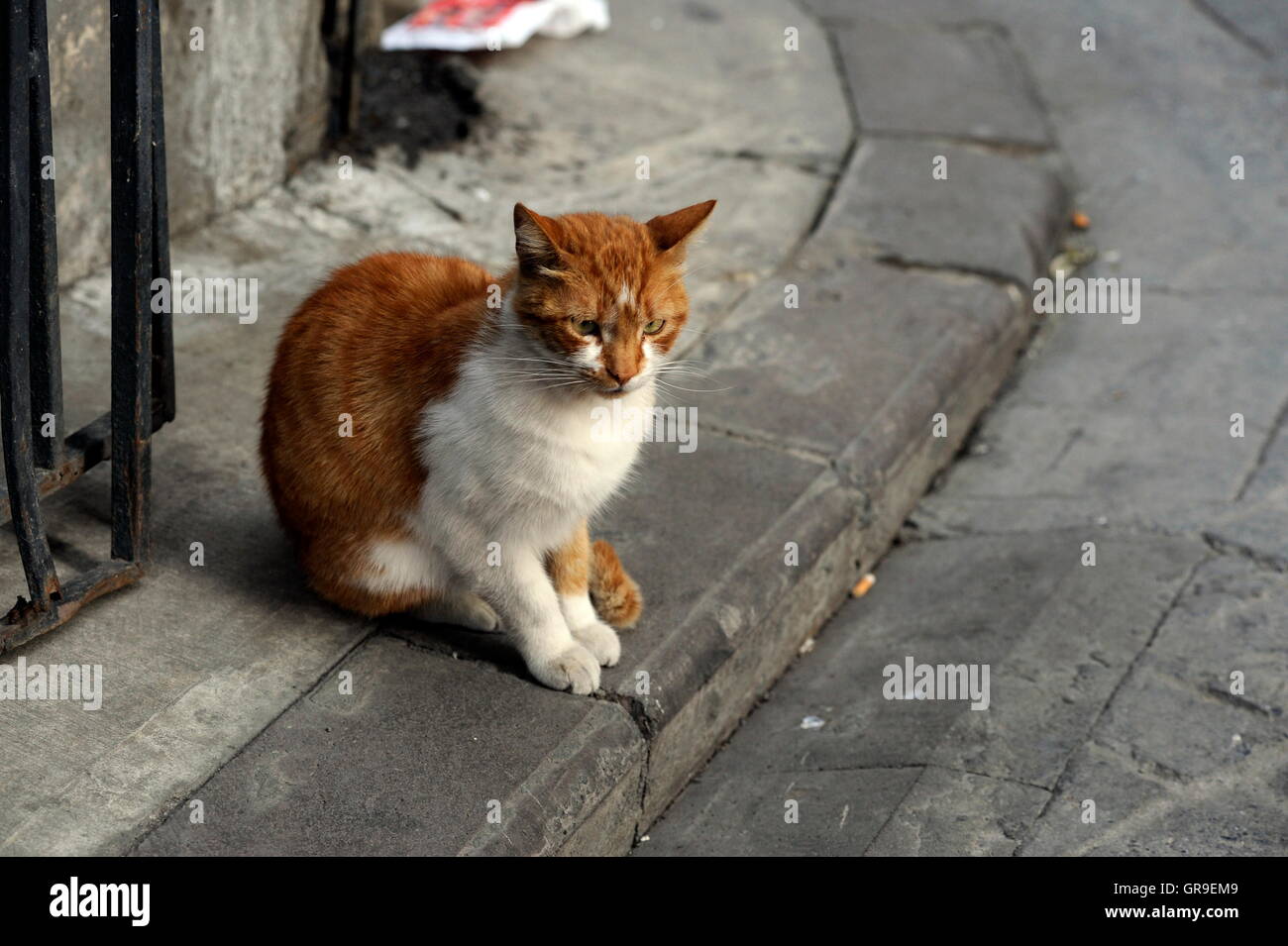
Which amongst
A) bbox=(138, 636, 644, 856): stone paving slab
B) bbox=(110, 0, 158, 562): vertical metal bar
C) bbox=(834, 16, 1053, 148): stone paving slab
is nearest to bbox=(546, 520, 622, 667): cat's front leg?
bbox=(138, 636, 644, 856): stone paving slab

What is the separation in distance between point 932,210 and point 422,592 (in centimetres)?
311

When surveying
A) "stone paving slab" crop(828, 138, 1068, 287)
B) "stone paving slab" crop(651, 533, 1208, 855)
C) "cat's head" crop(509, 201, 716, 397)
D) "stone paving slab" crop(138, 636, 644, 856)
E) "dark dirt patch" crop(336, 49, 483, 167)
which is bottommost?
"stone paving slab" crop(651, 533, 1208, 855)

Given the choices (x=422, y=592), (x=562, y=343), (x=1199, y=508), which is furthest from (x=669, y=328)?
(x=1199, y=508)

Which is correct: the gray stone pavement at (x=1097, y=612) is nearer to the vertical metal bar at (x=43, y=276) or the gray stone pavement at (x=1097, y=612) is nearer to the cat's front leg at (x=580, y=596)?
the cat's front leg at (x=580, y=596)

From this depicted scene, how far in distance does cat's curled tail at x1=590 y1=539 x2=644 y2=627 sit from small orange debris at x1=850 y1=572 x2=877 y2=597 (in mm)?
964

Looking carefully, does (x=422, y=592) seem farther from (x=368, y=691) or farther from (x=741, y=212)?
(x=741, y=212)

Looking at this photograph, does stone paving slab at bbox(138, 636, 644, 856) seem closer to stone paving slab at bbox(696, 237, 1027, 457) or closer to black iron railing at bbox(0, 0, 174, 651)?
black iron railing at bbox(0, 0, 174, 651)

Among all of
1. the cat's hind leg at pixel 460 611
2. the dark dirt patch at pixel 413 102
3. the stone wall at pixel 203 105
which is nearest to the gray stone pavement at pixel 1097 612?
the cat's hind leg at pixel 460 611

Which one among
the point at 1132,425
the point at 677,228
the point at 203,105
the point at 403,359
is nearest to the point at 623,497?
the point at 403,359

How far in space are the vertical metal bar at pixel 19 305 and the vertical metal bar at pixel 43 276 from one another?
21 millimetres

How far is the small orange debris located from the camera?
12.9ft

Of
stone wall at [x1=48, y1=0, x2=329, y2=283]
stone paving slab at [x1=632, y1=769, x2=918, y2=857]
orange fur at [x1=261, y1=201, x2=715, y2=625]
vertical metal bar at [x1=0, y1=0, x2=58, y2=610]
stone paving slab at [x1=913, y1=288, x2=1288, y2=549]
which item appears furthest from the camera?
stone paving slab at [x1=913, y1=288, x2=1288, y2=549]

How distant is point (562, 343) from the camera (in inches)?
102
